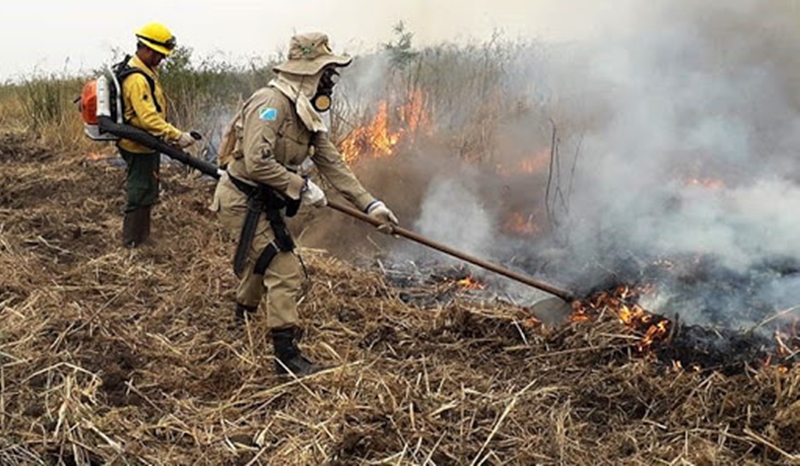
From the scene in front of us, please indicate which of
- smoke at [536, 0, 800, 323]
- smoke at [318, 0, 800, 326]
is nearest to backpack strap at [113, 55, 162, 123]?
smoke at [318, 0, 800, 326]

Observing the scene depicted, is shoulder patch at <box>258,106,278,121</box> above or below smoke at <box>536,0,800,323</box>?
above

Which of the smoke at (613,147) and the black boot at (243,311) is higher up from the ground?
the smoke at (613,147)

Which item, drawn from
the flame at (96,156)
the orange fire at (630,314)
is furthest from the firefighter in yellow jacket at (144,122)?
Result: the flame at (96,156)

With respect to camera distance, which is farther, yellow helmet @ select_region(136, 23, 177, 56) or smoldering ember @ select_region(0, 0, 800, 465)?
yellow helmet @ select_region(136, 23, 177, 56)

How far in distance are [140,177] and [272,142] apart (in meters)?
2.89

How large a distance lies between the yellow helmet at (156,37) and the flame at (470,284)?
3.16 m

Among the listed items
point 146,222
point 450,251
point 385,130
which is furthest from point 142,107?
point 385,130

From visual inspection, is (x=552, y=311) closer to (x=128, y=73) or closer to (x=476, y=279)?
(x=476, y=279)

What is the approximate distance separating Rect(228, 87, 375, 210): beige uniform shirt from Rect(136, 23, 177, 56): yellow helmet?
239 cm

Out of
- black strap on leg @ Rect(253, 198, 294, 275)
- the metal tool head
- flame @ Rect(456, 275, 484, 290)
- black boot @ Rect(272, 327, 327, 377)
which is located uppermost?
black strap on leg @ Rect(253, 198, 294, 275)

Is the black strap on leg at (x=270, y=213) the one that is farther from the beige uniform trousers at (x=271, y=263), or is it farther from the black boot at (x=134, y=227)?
the black boot at (x=134, y=227)

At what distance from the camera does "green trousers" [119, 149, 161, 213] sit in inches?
243

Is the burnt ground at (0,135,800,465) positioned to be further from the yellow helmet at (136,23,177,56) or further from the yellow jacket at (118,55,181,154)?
the yellow helmet at (136,23,177,56)

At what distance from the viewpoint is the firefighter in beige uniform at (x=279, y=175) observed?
3.79m
